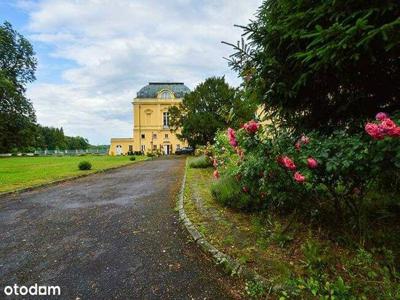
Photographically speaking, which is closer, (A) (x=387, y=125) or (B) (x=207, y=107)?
(A) (x=387, y=125)

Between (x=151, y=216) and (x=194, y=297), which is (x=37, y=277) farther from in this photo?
(x=151, y=216)

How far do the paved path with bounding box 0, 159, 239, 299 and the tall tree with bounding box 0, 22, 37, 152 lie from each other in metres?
27.1

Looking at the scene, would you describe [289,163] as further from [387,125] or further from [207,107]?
[207,107]

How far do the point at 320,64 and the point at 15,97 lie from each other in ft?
112

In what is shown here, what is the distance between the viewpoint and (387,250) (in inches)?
129

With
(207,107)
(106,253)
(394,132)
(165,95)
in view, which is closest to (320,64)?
(394,132)

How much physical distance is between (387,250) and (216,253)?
1999 millimetres

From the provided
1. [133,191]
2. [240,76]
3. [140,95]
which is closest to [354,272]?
[240,76]
